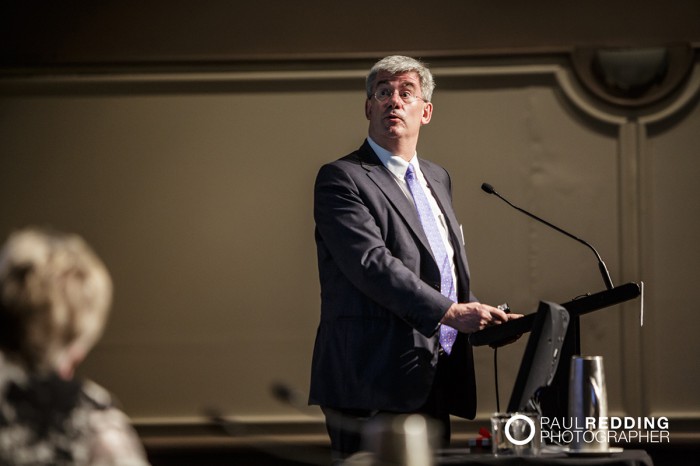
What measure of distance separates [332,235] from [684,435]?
7.34 ft

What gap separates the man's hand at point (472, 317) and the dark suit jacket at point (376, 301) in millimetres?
28

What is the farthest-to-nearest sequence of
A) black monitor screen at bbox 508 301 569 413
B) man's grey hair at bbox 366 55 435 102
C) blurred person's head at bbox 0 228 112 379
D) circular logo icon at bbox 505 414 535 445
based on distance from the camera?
man's grey hair at bbox 366 55 435 102, black monitor screen at bbox 508 301 569 413, circular logo icon at bbox 505 414 535 445, blurred person's head at bbox 0 228 112 379

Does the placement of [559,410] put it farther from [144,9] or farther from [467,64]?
[144,9]

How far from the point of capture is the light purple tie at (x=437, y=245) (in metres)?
2.77

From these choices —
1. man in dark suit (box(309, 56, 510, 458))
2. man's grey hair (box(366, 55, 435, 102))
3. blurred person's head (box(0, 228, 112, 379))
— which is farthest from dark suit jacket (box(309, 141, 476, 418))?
blurred person's head (box(0, 228, 112, 379))

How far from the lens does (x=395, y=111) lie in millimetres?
2949

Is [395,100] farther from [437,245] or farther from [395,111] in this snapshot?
[437,245]

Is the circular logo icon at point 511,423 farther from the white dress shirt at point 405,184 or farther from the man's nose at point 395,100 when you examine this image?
the man's nose at point 395,100

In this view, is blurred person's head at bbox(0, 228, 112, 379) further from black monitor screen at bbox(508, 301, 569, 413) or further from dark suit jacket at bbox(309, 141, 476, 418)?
dark suit jacket at bbox(309, 141, 476, 418)

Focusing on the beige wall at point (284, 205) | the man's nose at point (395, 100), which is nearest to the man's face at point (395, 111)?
the man's nose at point (395, 100)

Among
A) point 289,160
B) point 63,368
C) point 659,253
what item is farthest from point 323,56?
point 63,368

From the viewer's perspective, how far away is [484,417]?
430cm

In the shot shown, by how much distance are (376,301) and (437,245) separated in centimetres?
29

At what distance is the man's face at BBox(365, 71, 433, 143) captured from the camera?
2.94m
